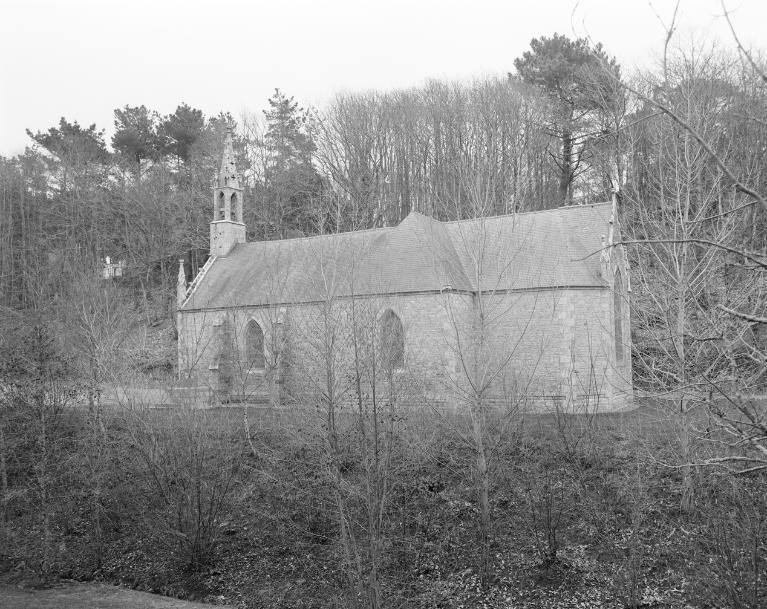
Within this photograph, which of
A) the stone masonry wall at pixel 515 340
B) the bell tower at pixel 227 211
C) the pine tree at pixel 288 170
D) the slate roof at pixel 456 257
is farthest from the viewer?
the pine tree at pixel 288 170

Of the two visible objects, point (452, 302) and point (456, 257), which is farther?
point (456, 257)

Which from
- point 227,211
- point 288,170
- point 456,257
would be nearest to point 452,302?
point 456,257

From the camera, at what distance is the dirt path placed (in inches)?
402

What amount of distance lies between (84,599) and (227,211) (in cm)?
2083

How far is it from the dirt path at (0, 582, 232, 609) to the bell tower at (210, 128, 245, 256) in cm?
1904

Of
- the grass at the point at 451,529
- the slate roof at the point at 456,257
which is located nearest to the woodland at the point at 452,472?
the grass at the point at 451,529

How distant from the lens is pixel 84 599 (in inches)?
416

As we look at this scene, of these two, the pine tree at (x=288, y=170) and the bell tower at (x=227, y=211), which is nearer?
the bell tower at (x=227, y=211)

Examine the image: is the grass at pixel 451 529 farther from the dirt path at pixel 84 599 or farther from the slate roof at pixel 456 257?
the slate roof at pixel 456 257

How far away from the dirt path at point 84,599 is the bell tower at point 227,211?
62.5 ft

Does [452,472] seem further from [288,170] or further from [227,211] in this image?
[288,170]

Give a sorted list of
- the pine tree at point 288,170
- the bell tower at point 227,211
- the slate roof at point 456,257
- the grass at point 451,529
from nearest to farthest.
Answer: the grass at point 451,529
the slate roof at point 456,257
the bell tower at point 227,211
the pine tree at point 288,170

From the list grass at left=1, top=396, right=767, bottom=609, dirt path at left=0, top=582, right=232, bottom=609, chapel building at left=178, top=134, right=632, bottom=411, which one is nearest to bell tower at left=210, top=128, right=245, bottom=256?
chapel building at left=178, top=134, right=632, bottom=411

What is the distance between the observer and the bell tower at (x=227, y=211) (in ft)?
94.7
